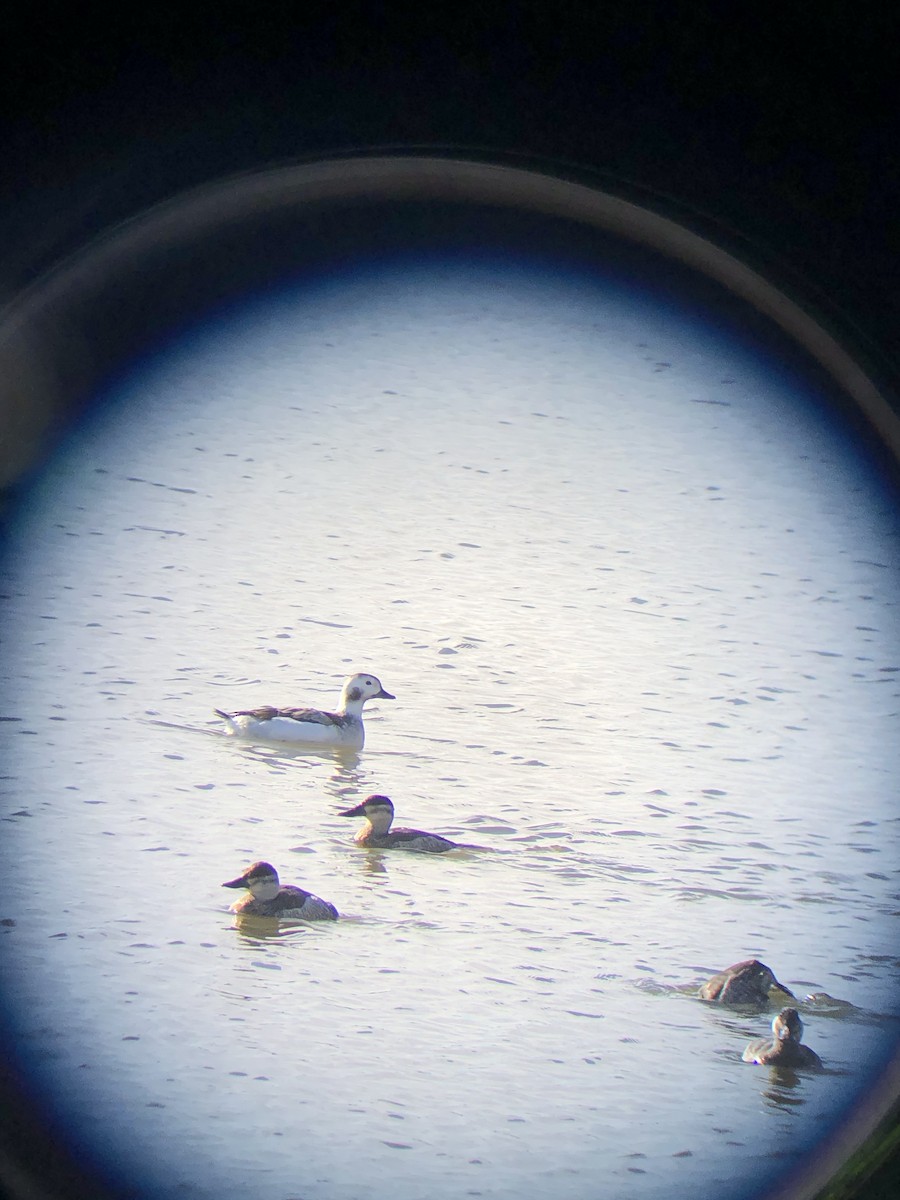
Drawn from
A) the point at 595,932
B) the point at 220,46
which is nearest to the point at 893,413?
the point at 220,46

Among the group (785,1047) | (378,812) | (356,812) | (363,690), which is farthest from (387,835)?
(785,1047)

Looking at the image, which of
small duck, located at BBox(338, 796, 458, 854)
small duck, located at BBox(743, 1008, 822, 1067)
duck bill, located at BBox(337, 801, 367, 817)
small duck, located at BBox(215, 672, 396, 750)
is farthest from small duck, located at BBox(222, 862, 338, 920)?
small duck, located at BBox(743, 1008, 822, 1067)

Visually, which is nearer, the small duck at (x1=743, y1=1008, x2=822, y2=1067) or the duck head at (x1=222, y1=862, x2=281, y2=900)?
the small duck at (x1=743, y1=1008, x2=822, y2=1067)

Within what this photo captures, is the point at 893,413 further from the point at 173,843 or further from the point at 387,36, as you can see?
the point at 173,843

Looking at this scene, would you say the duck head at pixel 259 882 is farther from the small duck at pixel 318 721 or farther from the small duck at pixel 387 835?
the small duck at pixel 318 721

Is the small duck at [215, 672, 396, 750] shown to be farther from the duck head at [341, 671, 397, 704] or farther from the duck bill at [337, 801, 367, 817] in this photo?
the duck bill at [337, 801, 367, 817]

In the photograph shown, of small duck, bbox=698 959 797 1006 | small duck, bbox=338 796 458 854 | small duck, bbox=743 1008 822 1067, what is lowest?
small duck, bbox=743 1008 822 1067

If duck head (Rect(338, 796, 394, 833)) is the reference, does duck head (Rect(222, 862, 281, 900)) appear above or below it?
below

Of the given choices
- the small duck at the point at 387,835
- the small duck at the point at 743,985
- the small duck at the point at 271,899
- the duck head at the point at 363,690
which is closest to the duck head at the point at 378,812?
the small duck at the point at 387,835
